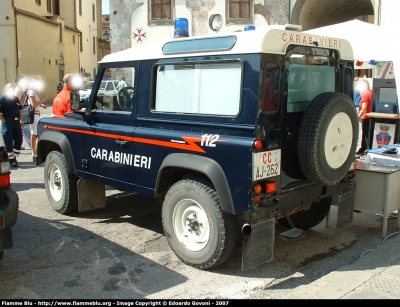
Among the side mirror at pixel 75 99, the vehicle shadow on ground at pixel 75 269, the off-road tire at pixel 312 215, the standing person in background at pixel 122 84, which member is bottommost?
the vehicle shadow on ground at pixel 75 269

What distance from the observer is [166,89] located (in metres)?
4.62

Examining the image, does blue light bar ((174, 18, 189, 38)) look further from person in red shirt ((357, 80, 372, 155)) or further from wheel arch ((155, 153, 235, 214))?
person in red shirt ((357, 80, 372, 155))

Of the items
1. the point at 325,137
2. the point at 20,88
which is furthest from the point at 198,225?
→ the point at 20,88

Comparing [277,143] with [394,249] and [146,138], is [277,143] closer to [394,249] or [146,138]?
[146,138]

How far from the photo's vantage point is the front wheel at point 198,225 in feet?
13.2

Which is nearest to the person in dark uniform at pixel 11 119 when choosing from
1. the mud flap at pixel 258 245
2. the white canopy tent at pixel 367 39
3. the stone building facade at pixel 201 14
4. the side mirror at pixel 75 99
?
the side mirror at pixel 75 99

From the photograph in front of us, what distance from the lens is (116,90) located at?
17.2 ft

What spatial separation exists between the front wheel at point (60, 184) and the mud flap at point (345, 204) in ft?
10.7

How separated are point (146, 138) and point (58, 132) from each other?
183 cm

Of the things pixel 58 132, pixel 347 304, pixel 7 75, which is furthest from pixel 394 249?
pixel 7 75

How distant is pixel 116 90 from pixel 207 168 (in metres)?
1.82

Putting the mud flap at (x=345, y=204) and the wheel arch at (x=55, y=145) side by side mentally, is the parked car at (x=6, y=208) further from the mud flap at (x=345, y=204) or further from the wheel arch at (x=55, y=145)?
the mud flap at (x=345, y=204)

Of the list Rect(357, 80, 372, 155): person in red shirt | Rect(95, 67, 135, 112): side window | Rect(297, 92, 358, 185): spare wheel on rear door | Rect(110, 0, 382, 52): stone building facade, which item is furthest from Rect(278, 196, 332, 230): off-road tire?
Rect(110, 0, 382, 52): stone building facade

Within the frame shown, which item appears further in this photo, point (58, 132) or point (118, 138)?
point (58, 132)
